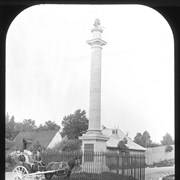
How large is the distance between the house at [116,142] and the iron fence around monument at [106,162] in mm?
77

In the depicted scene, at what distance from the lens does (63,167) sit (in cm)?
485

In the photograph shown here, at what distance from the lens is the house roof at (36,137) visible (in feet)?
14.6

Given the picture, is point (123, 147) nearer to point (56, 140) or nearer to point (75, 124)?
point (75, 124)

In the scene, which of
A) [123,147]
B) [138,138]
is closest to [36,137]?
[123,147]

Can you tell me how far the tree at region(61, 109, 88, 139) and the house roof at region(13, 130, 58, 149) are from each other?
184 mm

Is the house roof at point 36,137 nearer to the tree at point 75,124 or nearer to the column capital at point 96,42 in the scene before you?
the tree at point 75,124

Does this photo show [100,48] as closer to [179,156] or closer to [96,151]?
[96,151]

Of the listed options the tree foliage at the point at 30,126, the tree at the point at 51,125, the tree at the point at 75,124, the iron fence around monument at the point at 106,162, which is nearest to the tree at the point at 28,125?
the tree foliage at the point at 30,126

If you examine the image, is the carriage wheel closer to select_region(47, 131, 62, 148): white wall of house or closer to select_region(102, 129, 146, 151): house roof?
select_region(47, 131, 62, 148): white wall of house

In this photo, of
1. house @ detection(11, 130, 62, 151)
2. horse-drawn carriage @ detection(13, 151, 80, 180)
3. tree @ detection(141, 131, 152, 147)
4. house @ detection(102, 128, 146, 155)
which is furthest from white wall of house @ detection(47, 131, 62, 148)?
tree @ detection(141, 131, 152, 147)

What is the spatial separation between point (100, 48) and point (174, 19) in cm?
330

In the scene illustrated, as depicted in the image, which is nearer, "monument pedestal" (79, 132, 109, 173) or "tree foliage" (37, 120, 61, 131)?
"tree foliage" (37, 120, 61, 131)

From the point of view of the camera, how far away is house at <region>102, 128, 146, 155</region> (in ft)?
15.0

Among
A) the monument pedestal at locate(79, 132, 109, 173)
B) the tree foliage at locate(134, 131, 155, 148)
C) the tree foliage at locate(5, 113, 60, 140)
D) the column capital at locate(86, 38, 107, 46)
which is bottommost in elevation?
the monument pedestal at locate(79, 132, 109, 173)
